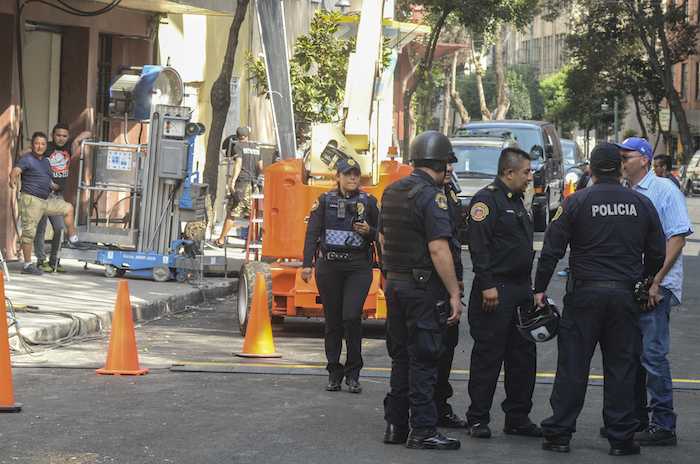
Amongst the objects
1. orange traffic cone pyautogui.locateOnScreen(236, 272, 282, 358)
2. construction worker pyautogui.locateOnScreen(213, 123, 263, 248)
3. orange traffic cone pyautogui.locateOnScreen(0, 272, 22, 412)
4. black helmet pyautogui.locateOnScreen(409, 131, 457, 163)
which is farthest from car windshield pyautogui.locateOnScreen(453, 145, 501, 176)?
black helmet pyautogui.locateOnScreen(409, 131, 457, 163)

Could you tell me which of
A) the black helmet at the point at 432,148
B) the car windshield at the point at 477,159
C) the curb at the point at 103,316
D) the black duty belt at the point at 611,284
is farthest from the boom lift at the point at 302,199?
the car windshield at the point at 477,159

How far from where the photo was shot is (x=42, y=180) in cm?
1759

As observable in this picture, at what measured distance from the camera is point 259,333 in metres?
12.3

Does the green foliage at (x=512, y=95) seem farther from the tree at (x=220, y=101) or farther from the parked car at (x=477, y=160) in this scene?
the tree at (x=220, y=101)

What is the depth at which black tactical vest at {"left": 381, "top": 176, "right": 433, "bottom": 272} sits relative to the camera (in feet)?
28.2

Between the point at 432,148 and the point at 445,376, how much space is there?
62.1 inches

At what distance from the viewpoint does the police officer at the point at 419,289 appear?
336 inches

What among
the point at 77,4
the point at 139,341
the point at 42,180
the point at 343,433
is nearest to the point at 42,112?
the point at 77,4

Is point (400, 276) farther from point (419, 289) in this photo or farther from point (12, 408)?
point (12, 408)

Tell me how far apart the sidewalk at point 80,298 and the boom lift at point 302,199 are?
152 centimetres

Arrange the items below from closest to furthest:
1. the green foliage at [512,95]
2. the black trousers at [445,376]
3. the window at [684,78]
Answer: the black trousers at [445,376]
the window at [684,78]
the green foliage at [512,95]

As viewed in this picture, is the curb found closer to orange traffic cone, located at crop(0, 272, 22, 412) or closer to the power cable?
orange traffic cone, located at crop(0, 272, 22, 412)

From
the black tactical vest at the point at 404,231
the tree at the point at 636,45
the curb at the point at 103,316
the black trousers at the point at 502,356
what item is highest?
the tree at the point at 636,45

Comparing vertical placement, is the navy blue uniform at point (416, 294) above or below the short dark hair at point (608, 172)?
below
